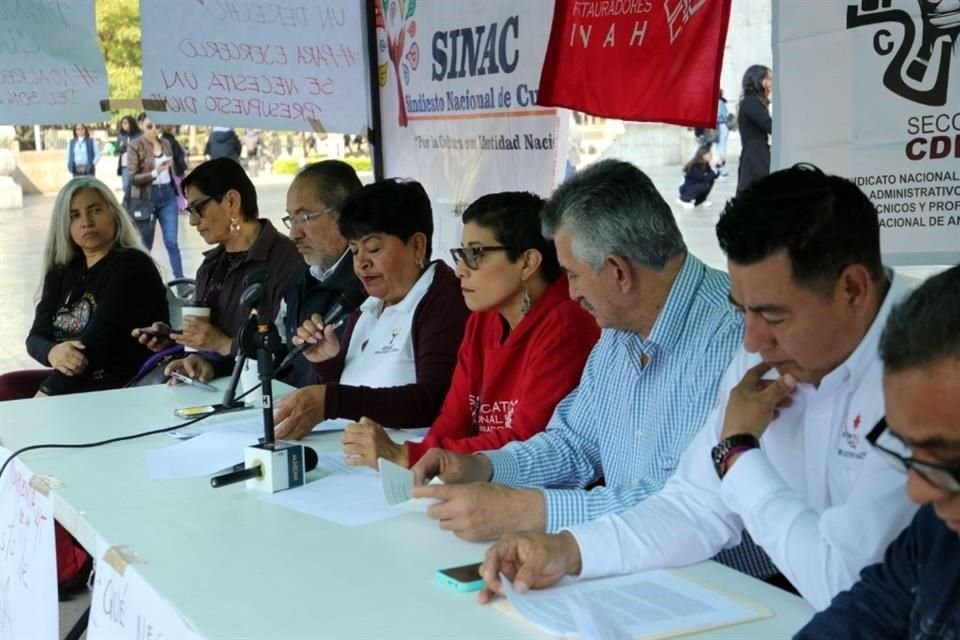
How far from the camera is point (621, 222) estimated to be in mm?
2154

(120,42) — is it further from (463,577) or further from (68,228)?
(463,577)

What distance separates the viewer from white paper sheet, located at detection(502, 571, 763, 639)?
1477 millimetres

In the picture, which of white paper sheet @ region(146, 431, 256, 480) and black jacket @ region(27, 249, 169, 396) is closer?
white paper sheet @ region(146, 431, 256, 480)

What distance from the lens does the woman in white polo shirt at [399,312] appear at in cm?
295

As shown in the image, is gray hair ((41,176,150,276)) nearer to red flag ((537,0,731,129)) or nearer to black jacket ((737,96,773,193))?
red flag ((537,0,731,129))

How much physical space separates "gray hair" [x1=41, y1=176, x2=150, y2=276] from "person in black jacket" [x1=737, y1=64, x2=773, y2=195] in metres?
2.57

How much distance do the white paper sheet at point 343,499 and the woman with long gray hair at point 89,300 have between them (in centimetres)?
218

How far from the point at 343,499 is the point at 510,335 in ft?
2.08

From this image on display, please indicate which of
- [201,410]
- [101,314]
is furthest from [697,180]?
[201,410]

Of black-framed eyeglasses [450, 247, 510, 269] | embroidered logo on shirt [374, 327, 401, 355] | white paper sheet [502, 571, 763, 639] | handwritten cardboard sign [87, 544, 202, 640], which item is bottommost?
handwritten cardboard sign [87, 544, 202, 640]

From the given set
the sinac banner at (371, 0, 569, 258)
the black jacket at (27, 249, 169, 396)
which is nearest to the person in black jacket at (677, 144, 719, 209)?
the sinac banner at (371, 0, 569, 258)

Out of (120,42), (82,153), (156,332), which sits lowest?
(156,332)

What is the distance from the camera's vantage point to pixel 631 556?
5.66ft

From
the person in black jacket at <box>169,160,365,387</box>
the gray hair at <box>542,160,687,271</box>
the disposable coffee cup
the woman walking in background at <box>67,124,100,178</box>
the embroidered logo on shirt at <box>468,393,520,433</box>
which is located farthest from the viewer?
the woman walking in background at <box>67,124,100,178</box>
